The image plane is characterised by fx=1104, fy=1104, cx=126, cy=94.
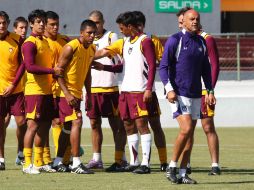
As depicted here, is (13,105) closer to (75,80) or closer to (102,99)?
(102,99)

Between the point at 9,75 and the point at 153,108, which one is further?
the point at 9,75

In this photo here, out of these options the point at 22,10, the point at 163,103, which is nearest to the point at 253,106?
the point at 163,103

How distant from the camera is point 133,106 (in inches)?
593

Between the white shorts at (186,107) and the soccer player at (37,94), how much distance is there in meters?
2.18

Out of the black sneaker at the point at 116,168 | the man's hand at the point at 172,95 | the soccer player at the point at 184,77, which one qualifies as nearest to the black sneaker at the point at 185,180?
the soccer player at the point at 184,77

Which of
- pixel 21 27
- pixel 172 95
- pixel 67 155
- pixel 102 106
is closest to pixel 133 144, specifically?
pixel 67 155

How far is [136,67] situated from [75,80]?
850mm

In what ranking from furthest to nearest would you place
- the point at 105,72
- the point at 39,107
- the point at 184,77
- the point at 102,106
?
the point at 105,72, the point at 102,106, the point at 39,107, the point at 184,77

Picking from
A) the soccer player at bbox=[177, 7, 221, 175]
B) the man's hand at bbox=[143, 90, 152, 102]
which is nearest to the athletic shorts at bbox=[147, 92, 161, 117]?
the man's hand at bbox=[143, 90, 152, 102]

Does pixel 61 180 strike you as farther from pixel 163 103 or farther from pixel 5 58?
pixel 163 103

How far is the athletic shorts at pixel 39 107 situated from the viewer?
15.1 metres

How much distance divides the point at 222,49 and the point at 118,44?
54.3 feet

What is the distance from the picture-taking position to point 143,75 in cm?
1505

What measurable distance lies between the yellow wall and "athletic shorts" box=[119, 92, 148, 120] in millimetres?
24041
